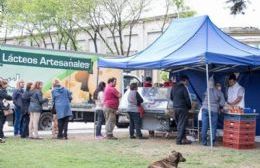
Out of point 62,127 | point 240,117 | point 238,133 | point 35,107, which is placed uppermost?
point 35,107

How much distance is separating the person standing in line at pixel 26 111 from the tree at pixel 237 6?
27.0 ft

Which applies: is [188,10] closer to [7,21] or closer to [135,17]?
[135,17]

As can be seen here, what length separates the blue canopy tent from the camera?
1464cm

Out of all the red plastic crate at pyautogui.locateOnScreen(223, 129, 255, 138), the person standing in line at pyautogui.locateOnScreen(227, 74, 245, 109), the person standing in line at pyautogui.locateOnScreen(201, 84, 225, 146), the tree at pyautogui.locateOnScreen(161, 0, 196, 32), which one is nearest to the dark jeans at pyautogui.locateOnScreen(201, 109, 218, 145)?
the person standing in line at pyautogui.locateOnScreen(201, 84, 225, 146)

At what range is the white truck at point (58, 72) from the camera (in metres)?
19.1

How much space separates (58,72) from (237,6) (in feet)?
38.4

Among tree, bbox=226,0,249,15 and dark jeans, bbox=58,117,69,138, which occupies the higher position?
tree, bbox=226,0,249,15

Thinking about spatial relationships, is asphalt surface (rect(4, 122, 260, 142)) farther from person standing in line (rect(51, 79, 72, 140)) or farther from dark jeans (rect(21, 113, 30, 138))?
person standing in line (rect(51, 79, 72, 140))

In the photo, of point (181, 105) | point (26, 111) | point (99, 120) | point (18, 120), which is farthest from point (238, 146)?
point (18, 120)

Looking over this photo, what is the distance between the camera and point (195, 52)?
49.1ft

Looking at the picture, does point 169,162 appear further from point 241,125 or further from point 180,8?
point 180,8

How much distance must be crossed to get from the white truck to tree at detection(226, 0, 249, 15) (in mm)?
10128

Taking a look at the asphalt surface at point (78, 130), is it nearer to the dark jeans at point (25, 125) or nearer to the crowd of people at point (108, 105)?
the dark jeans at point (25, 125)

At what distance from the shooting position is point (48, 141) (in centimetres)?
1570
